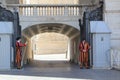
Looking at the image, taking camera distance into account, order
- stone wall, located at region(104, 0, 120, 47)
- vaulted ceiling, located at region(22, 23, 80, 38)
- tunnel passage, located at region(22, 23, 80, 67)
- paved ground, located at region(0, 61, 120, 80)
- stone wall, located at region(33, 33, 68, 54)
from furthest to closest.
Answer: stone wall, located at region(33, 33, 68, 54) < tunnel passage, located at region(22, 23, 80, 67) < vaulted ceiling, located at region(22, 23, 80, 38) < stone wall, located at region(104, 0, 120, 47) < paved ground, located at region(0, 61, 120, 80)

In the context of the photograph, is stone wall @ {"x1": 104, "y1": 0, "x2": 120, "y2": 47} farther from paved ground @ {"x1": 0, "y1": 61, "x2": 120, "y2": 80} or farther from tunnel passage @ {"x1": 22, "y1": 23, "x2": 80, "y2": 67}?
paved ground @ {"x1": 0, "y1": 61, "x2": 120, "y2": 80}

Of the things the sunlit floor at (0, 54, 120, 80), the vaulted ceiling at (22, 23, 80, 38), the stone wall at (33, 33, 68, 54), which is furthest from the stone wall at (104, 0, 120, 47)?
the stone wall at (33, 33, 68, 54)

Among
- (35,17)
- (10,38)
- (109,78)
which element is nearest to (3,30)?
(10,38)

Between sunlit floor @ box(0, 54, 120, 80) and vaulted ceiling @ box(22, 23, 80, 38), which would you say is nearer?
sunlit floor @ box(0, 54, 120, 80)

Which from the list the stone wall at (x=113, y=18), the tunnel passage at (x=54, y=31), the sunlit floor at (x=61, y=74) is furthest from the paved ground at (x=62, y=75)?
the tunnel passage at (x=54, y=31)

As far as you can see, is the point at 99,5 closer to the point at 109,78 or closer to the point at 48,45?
the point at 109,78

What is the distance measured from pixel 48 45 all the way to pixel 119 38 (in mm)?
38747

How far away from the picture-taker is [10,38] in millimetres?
23609

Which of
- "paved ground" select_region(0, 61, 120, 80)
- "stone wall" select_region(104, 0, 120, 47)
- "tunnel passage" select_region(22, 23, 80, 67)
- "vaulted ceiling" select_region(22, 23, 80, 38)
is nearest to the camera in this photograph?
"paved ground" select_region(0, 61, 120, 80)

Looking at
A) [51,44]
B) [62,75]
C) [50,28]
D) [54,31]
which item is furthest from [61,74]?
[51,44]

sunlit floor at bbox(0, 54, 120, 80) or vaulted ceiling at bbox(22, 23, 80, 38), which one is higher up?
vaulted ceiling at bbox(22, 23, 80, 38)

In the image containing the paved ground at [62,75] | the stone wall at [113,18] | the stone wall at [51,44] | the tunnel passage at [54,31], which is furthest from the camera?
the stone wall at [51,44]

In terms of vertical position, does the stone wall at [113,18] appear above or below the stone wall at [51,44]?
above

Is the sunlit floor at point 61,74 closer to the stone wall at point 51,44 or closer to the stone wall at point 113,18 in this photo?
the stone wall at point 113,18
